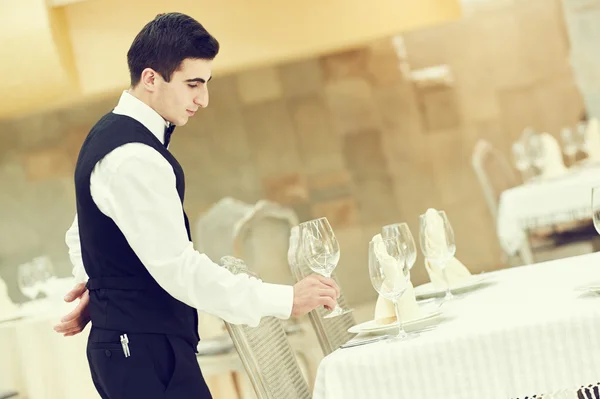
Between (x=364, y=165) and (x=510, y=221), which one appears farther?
(x=364, y=165)

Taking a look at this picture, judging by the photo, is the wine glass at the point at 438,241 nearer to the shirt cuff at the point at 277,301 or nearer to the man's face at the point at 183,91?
the shirt cuff at the point at 277,301

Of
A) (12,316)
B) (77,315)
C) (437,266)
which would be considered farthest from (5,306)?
(437,266)

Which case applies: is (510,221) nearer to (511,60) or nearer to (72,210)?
(511,60)

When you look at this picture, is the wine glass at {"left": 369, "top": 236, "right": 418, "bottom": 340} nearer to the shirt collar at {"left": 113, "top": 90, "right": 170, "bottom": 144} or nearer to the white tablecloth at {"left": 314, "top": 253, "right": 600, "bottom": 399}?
the white tablecloth at {"left": 314, "top": 253, "right": 600, "bottom": 399}

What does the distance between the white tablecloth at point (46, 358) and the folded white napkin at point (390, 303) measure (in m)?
1.86

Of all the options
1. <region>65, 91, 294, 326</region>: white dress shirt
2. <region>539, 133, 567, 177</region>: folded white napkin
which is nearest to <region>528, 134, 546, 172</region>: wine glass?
<region>539, 133, 567, 177</region>: folded white napkin

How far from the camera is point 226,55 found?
19.3 ft

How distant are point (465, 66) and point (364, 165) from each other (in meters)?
0.91

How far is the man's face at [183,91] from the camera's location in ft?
6.09

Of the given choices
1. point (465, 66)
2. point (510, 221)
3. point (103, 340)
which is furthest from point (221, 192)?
point (103, 340)

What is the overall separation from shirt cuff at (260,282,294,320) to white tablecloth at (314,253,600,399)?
0.42 feet

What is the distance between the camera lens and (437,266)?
2355mm

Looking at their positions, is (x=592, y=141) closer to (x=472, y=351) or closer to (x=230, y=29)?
(x=230, y=29)

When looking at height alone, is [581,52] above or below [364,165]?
above
